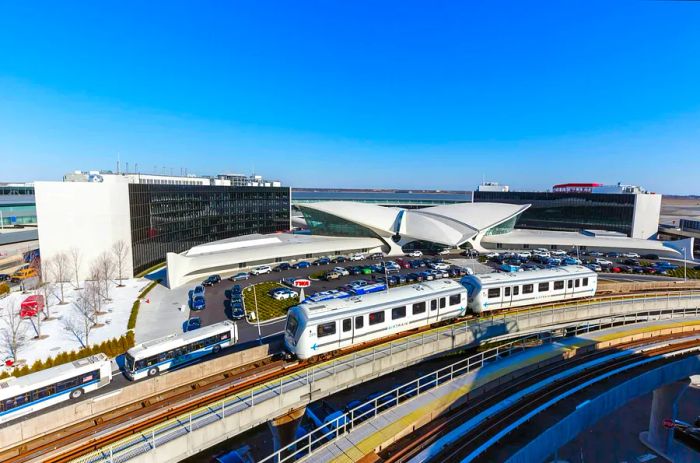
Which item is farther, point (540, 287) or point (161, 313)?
point (161, 313)

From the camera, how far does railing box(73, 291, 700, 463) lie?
34.6 feet

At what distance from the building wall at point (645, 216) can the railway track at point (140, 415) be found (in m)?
69.2

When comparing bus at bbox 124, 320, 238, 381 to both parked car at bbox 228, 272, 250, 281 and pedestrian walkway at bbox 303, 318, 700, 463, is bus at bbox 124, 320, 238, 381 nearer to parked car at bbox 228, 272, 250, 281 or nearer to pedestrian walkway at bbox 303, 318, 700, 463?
pedestrian walkway at bbox 303, 318, 700, 463

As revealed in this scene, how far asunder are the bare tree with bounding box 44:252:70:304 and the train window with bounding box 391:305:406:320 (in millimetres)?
33114

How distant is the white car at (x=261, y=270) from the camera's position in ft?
130

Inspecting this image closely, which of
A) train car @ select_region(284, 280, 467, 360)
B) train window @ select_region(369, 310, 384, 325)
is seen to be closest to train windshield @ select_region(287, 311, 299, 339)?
train car @ select_region(284, 280, 467, 360)

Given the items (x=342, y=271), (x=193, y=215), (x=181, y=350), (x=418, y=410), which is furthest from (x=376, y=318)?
(x=193, y=215)

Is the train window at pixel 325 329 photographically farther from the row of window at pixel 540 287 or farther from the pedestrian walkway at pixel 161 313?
the pedestrian walkway at pixel 161 313

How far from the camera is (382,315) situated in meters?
17.7

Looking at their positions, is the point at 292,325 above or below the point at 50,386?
above

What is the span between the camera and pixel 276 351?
17.2 m

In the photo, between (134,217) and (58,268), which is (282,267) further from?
(58,268)

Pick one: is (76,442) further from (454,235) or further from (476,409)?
(454,235)

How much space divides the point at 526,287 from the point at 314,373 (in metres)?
15.5
